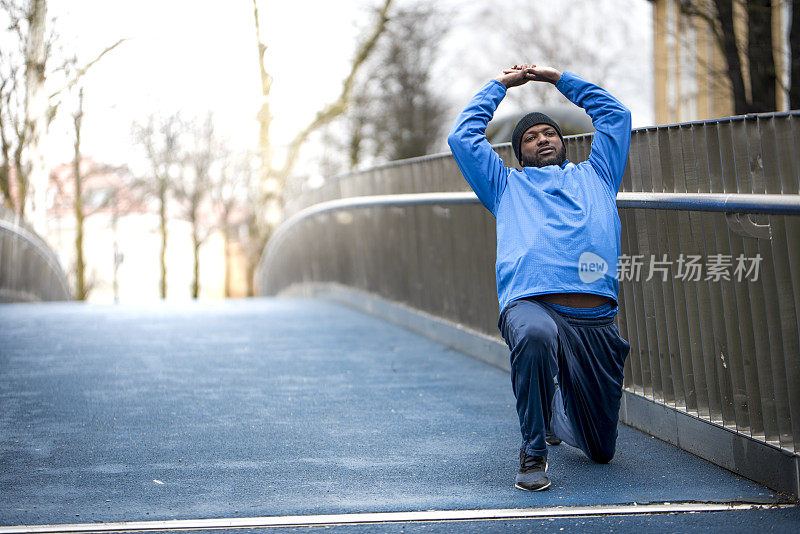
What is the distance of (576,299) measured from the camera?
4305 mm

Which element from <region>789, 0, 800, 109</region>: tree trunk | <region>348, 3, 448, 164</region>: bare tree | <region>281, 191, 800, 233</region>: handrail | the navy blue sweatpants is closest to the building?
<region>348, 3, 448, 164</region>: bare tree

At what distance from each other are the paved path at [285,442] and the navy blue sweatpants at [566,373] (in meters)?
0.17

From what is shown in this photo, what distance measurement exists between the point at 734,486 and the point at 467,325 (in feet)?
→ 12.3

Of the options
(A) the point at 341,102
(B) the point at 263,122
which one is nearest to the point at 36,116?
(B) the point at 263,122

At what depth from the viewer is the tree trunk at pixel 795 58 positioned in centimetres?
1098

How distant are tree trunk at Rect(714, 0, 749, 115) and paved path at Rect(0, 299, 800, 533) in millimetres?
5763

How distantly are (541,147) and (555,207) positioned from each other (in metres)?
0.34

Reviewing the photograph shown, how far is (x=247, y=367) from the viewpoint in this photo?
23.3ft

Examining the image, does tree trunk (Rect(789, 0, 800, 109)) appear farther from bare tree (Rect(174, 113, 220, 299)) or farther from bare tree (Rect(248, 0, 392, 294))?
bare tree (Rect(174, 113, 220, 299))

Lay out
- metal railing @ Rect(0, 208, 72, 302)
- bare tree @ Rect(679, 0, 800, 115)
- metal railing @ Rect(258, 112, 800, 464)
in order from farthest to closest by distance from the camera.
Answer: metal railing @ Rect(0, 208, 72, 302) < bare tree @ Rect(679, 0, 800, 115) < metal railing @ Rect(258, 112, 800, 464)

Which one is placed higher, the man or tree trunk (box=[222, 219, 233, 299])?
tree trunk (box=[222, 219, 233, 299])

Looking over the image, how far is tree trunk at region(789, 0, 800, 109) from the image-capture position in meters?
11.0

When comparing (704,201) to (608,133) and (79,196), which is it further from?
(79,196)

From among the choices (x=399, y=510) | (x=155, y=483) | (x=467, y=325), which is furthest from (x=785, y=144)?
(x=467, y=325)
